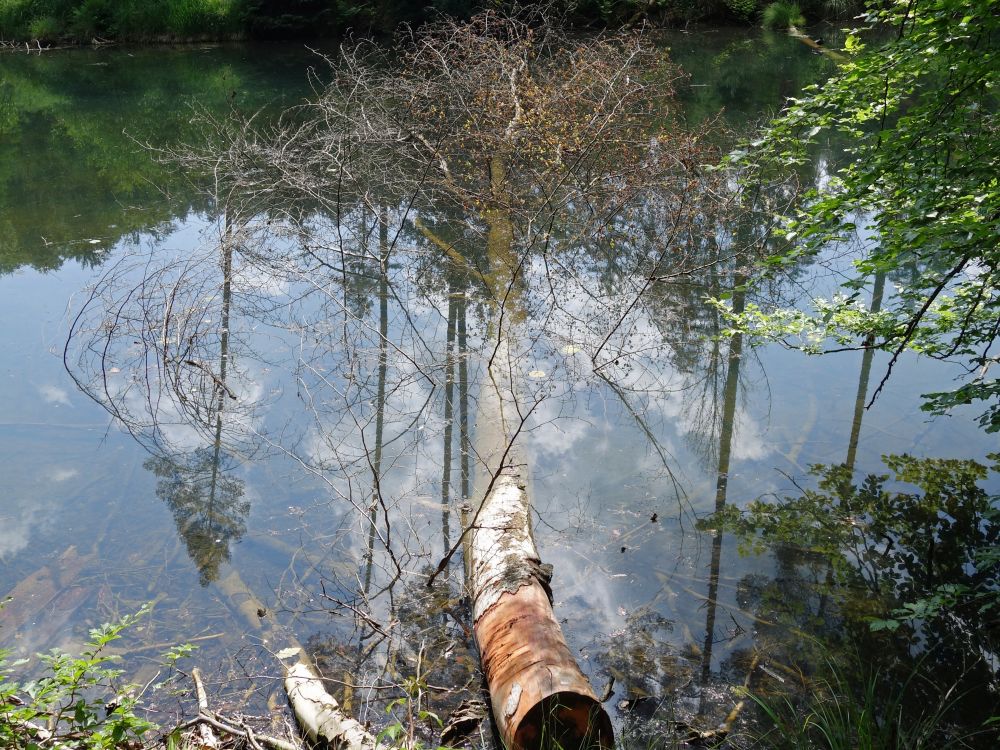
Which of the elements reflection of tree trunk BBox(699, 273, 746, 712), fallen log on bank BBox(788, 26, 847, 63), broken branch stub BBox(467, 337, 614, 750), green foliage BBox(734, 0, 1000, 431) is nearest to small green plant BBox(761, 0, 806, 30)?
fallen log on bank BBox(788, 26, 847, 63)

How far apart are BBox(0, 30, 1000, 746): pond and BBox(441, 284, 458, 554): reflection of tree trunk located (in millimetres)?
18

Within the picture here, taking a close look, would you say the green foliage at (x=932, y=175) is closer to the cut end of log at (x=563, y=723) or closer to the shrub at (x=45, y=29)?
the cut end of log at (x=563, y=723)

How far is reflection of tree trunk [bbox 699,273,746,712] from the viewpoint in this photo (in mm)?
4249

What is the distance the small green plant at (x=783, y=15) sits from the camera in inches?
933

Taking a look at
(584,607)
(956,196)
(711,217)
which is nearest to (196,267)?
(711,217)

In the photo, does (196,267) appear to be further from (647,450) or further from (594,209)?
(647,450)

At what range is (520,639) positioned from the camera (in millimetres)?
3807

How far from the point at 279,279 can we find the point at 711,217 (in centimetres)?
452

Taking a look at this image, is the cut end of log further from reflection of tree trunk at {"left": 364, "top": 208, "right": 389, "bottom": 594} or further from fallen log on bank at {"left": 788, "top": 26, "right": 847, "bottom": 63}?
fallen log on bank at {"left": 788, "top": 26, "right": 847, "bottom": 63}

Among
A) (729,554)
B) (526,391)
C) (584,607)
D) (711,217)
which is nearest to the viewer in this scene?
(584,607)

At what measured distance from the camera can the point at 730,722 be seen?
3.73 meters

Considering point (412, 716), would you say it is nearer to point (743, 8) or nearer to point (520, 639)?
point (520, 639)

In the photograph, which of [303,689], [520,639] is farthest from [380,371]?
[520,639]

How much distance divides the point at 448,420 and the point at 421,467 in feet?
1.93
